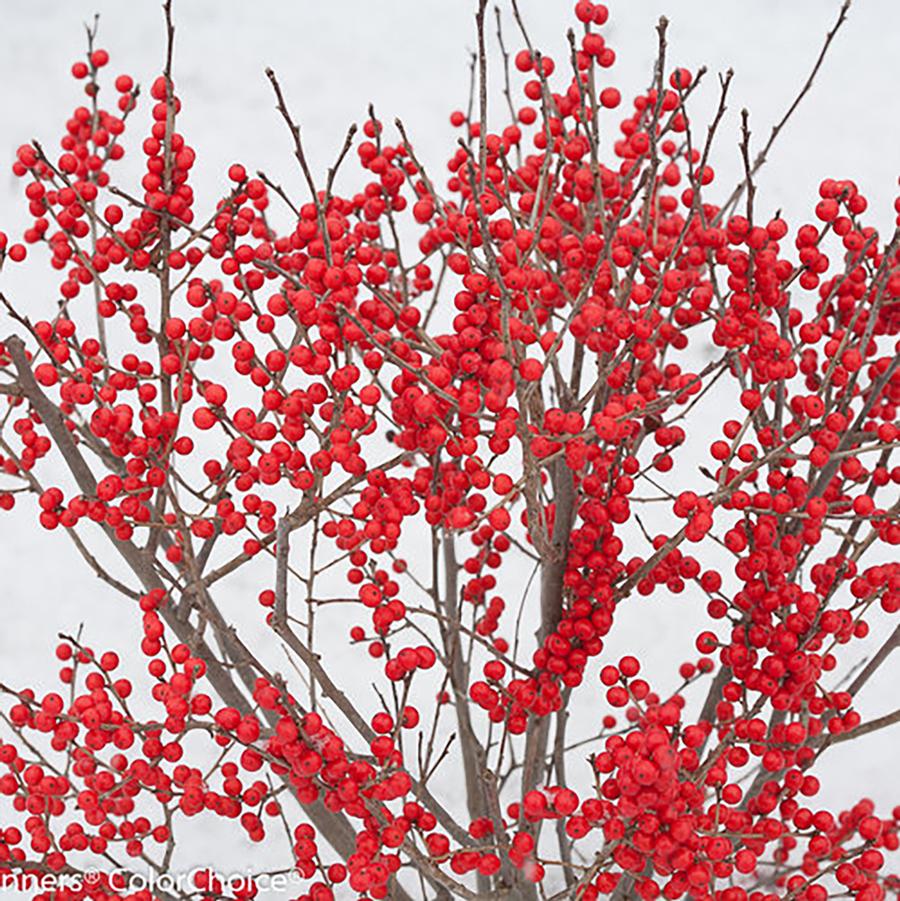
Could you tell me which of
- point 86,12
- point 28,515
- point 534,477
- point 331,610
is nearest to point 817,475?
point 534,477

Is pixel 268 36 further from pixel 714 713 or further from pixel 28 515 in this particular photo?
pixel 714 713

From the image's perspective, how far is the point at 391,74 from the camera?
2.32m

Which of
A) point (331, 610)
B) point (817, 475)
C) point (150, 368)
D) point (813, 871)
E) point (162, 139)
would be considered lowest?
point (813, 871)

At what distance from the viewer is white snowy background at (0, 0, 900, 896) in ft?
7.01

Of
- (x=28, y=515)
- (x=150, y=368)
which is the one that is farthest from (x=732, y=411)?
(x=150, y=368)

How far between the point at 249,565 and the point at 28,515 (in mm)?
397

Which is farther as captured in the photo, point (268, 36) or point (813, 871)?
point (268, 36)

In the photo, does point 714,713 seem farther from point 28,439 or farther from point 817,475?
point 28,439

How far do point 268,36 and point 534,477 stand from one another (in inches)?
70.6

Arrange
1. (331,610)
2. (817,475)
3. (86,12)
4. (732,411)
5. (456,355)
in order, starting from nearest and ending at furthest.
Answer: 1. (456,355)
2. (817,475)
3. (331,610)
4. (732,411)
5. (86,12)

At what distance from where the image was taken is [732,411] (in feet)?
6.63

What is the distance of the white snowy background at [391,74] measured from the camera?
2137 millimetres

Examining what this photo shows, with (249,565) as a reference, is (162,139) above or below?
below

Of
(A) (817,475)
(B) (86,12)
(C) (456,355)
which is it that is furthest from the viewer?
(B) (86,12)
